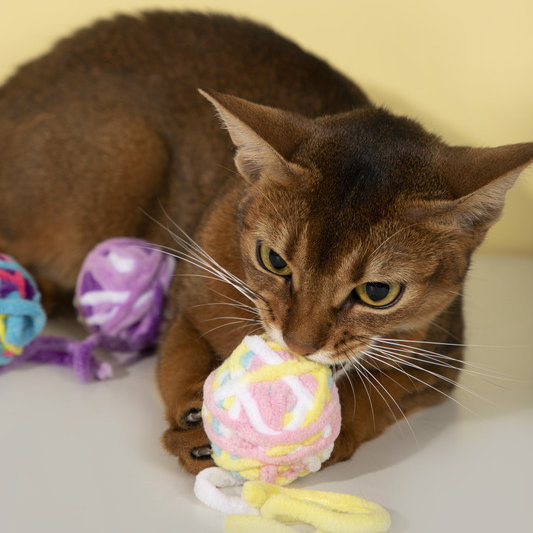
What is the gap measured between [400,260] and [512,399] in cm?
74

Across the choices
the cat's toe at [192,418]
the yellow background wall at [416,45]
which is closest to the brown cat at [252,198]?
the cat's toe at [192,418]

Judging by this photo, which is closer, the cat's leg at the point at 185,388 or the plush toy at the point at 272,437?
the plush toy at the point at 272,437

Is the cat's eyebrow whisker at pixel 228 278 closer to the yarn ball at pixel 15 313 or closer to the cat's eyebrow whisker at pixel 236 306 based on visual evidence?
the cat's eyebrow whisker at pixel 236 306

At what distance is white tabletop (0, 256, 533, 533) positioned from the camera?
1.64 m

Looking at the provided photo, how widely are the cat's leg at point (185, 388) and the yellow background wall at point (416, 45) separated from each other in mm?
1500

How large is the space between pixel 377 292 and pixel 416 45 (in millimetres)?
1727

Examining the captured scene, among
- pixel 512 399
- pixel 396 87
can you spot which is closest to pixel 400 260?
pixel 512 399

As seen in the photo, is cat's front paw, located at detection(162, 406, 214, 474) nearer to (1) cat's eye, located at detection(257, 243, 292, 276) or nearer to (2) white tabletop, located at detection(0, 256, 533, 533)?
(2) white tabletop, located at detection(0, 256, 533, 533)

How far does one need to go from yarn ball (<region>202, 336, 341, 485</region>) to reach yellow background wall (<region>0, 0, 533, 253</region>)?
1.77 meters

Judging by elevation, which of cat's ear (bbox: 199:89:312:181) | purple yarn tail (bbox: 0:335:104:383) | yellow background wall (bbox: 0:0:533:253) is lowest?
purple yarn tail (bbox: 0:335:104:383)

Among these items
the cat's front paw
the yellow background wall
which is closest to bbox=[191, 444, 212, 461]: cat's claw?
the cat's front paw

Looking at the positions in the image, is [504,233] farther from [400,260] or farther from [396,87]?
[400,260]

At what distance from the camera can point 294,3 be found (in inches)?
124

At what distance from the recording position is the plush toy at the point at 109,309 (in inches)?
86.5
